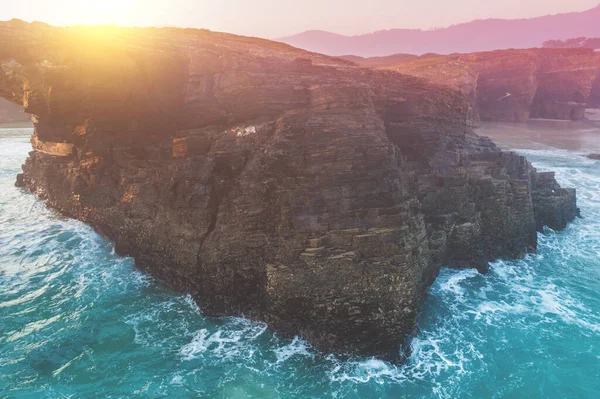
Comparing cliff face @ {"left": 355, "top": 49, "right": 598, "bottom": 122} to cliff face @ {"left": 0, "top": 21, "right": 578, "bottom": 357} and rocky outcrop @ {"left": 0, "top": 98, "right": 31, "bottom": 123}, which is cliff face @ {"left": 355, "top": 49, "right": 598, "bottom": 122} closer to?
cliff face @ {"left": 0, "top": 21, "right": 578, "bottom": 357}

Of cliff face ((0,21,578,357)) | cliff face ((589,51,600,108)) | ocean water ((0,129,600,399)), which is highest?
cliff face ((589,51,600,108))

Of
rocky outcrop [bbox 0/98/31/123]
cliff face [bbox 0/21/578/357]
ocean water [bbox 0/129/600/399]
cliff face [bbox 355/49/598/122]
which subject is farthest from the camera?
rocky outcrop [bbox 0/98/31/123]

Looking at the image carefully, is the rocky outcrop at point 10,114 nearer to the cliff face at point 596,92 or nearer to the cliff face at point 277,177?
the cliff face at point 277,177

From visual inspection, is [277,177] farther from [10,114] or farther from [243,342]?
[10,114]

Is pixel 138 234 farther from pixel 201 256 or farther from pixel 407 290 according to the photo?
pixel 407 290

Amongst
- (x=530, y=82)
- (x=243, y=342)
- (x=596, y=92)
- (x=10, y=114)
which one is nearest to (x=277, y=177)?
(x=243, y=342)

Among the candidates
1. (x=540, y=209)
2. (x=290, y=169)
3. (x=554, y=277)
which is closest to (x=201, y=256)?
(x=290, y=169)

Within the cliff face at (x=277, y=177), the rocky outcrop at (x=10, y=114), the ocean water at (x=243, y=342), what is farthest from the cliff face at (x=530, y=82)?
the rocky outcrop at (x=10, y=114)

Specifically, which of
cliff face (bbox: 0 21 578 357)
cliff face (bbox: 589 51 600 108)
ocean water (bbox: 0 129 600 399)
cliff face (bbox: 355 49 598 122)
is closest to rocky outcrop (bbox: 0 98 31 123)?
cliff face (bbox: 0 21 578 357)
